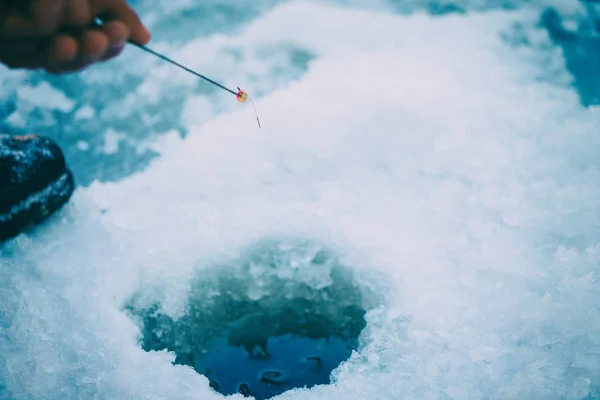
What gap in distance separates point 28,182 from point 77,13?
1696 mm

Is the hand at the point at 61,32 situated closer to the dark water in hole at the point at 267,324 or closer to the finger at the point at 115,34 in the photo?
the finger at the point at 115,34

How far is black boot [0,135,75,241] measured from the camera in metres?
2.38

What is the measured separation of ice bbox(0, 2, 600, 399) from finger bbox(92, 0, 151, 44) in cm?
139

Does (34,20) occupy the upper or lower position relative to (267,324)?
upper

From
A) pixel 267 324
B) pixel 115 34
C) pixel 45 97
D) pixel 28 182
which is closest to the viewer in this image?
pixel 115 34

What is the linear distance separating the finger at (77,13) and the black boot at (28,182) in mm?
1630

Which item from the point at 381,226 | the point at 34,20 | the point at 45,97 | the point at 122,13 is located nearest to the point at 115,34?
the point at 122,13

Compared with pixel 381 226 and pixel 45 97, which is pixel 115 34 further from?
pixel 45 97

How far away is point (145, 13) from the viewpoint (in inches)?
184

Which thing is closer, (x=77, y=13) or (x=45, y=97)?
(x=77, y=13)

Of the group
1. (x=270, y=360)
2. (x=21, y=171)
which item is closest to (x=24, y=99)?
(x=21, y=171)

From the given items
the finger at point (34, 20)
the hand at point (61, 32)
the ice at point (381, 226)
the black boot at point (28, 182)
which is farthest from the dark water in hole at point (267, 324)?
the finger at point (34, 20)

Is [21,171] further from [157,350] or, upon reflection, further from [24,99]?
[24,99]

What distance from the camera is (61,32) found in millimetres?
1212
